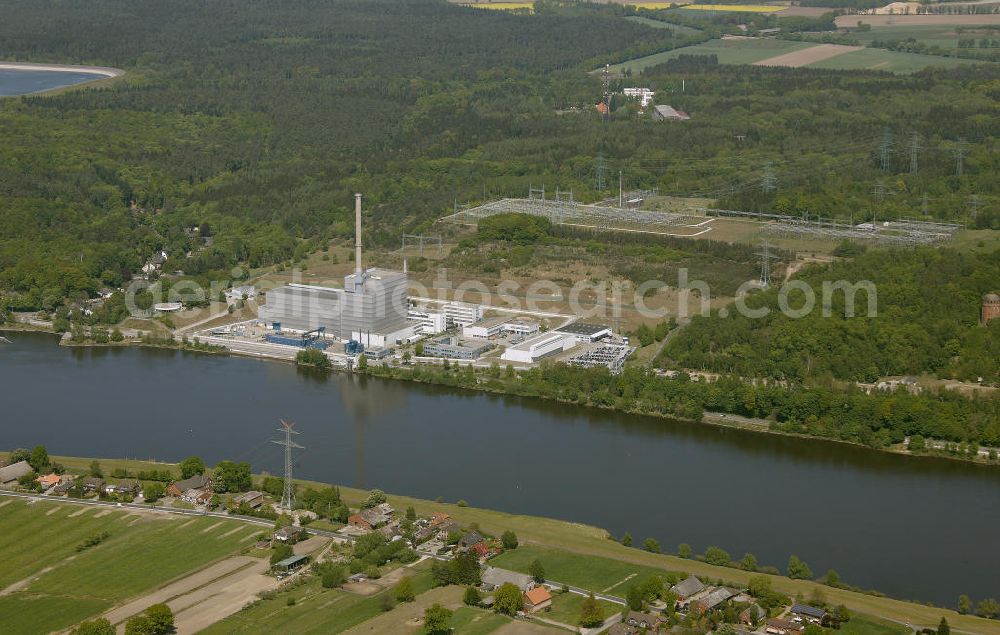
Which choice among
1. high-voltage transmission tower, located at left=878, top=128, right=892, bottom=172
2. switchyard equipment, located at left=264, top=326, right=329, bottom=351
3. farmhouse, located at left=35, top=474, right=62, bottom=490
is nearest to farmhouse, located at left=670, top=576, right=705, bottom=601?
farmhouse, located at left=35, top=474, right=62, bottom=490

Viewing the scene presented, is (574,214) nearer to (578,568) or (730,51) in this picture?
(578,568)

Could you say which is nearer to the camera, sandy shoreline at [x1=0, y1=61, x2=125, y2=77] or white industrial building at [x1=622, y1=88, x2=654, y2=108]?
white industrial building at [x1=622, y1=88, x2=654, y2=108]

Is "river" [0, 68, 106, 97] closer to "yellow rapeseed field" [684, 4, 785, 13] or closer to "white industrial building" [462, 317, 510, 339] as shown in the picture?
"white industrial building" [462, 317, 510, 339]

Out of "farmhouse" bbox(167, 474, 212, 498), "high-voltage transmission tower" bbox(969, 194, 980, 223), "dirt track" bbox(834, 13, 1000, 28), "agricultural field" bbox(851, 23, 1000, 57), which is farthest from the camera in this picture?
"dirt track" bbox(834, 13, 1000, 28)

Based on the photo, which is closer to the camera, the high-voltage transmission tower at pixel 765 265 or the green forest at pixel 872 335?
the green forest at pixel 872 335

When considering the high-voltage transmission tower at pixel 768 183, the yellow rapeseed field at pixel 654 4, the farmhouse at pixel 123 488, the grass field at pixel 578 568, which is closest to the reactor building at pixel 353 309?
the farmhouse at pixel 123 488

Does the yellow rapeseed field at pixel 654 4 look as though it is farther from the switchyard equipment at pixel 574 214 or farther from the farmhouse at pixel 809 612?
the farmhouse at pixel 809 612

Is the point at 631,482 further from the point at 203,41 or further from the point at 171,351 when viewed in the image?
the point at 203,41
